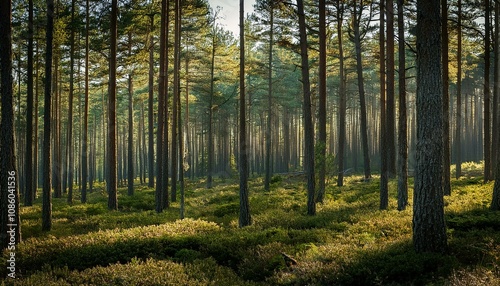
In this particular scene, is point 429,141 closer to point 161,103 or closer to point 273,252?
point 273,252

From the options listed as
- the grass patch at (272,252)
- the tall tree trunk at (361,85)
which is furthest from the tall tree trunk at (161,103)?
the tall tree trunk at (361,85)

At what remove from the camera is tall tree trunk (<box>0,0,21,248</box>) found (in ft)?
30.1

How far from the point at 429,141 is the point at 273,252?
4208 millimetres

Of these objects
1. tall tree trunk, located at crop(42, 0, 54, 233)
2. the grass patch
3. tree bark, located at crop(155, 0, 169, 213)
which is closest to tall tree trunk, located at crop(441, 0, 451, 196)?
the grass patch

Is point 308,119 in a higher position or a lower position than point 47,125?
higher

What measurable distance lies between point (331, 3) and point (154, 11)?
1026 centimetres

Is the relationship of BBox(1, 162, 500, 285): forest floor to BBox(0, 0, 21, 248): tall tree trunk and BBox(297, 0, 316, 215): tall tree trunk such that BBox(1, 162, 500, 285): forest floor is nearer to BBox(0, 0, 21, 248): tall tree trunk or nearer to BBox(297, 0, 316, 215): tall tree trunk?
BBox(0, 0, 21, 248): tall tree trunk

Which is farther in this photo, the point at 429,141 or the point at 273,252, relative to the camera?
the point at 273,252

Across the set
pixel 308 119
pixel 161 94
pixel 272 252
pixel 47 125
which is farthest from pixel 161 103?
pixel 272 252

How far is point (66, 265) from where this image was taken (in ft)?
25.4

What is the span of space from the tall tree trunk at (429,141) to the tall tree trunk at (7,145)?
10.1 meters

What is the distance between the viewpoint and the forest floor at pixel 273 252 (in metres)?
6.28

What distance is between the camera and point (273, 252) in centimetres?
813

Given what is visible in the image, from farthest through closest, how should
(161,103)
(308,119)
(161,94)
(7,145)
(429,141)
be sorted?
(161,103), (161,94), (308,119), (7,145), (429,141)
